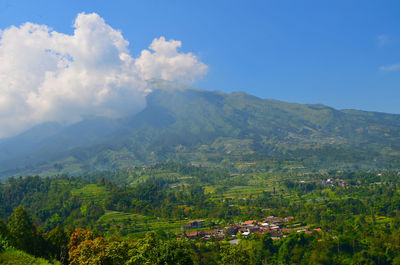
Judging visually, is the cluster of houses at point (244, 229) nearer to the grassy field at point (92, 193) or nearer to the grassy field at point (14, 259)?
the grassy field at point (92, 193)

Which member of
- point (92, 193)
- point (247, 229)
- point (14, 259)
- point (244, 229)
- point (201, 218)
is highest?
point (14, 259)

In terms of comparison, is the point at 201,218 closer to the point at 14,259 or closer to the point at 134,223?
the point at 134,223

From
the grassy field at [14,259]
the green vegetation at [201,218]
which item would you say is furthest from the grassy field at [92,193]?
the grassy field at [14,259]

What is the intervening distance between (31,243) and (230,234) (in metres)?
45.6

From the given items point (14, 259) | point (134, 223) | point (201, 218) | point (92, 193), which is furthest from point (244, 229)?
point (14, 259)

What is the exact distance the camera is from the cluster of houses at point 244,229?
6825 cm

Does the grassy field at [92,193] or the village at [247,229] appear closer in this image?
the village at [247,229]

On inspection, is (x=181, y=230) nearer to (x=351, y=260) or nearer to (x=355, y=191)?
(x=351, y=260)

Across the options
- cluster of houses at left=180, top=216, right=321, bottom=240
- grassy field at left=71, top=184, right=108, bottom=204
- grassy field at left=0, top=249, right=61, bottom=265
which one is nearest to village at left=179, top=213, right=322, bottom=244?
cluster of houses at left=180, top=216, right=321, bottom=240

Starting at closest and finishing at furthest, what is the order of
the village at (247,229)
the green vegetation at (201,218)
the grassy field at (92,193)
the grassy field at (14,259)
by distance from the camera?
the grassy field at (14,259) → the green vegetation at (201,218) → the village at (247,229) → the grassy field at (92,193)

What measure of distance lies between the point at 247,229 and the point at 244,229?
2.90 feet

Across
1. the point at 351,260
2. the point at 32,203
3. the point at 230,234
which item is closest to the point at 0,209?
the point at 32,203

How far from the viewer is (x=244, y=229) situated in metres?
74.1

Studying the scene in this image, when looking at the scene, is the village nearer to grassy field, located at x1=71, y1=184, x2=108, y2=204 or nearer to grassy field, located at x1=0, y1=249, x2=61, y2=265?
grassy field, located at x1=71, y1=184, x2=108, y2=204
